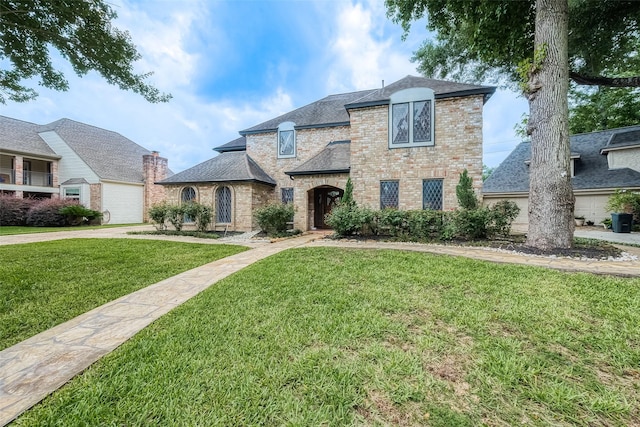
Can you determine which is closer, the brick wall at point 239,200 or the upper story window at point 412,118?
the upper story window at point 412,118

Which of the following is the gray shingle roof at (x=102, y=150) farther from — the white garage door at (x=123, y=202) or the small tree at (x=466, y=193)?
the small tree at (x=466, y=193)

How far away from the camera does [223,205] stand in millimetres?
13172

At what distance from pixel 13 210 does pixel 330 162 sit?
2037 cm

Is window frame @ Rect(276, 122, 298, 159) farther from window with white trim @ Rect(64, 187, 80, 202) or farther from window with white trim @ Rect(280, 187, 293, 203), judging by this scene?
window with white trim @ Rect(64, 187, 80, 202)

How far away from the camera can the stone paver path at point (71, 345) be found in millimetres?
1947

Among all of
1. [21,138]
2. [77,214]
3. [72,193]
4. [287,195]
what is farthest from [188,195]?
[21,138]

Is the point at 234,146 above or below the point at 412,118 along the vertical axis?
above

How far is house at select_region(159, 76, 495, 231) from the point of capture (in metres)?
10.5

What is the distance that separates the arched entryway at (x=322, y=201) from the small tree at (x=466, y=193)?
5608 mm

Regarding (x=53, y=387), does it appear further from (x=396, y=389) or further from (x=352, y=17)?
(x=352, y=17)

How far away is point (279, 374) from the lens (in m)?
2.11

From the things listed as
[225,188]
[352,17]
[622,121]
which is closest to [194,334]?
[225,188]

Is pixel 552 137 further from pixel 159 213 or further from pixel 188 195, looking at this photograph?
pixel 188 195

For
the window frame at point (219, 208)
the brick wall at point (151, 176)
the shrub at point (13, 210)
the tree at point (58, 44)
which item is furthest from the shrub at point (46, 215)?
the tree at point (58, 44)
